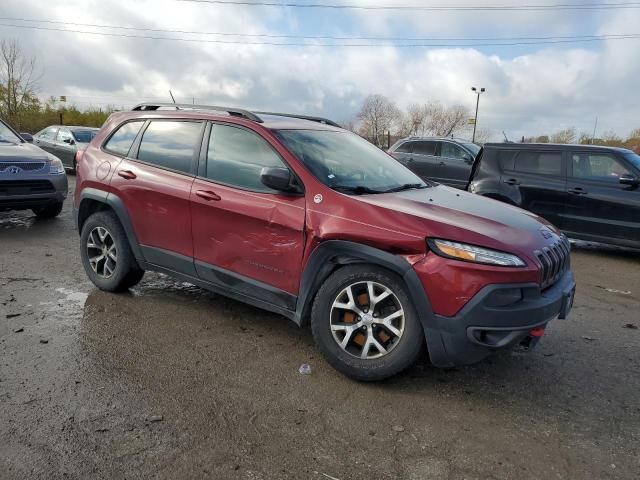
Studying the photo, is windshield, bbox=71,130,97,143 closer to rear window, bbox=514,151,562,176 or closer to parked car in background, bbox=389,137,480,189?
parked car in background, bbox=389,137,480,189

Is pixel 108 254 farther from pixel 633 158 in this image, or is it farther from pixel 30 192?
pixel 633 158

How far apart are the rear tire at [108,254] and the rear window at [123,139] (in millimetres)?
583

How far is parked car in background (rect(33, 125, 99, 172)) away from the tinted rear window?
11892 mm

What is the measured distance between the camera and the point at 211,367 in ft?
11.5

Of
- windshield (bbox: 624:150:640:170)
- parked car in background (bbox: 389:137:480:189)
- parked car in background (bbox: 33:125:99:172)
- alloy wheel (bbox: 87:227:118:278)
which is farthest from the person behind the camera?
parked car in background (bbox: 33:125:99:172)

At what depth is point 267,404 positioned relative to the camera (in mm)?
3074

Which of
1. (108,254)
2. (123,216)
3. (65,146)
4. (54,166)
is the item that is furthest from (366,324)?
(65,146)

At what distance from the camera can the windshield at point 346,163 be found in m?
3.69

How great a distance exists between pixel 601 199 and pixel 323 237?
5.99 m

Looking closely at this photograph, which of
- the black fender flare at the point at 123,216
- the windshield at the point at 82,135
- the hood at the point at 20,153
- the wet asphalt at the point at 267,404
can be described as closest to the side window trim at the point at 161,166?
the black fender flare at the point at 123,216

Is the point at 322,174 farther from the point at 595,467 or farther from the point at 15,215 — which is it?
the point at 15,215

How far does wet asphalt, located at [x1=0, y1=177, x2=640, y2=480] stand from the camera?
2.54 metres

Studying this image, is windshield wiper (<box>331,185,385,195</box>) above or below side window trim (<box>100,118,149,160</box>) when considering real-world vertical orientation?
below

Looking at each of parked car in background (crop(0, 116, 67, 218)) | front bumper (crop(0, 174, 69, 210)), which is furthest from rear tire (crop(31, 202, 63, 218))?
front bumper (crop(0, 174, 69, 210))
